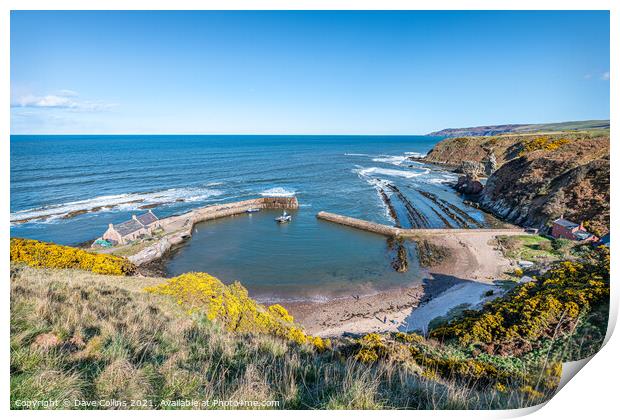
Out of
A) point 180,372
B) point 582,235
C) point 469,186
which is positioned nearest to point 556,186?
point 582,235

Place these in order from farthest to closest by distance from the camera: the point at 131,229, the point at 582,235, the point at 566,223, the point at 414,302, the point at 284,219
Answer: the point at 284,219
the point at 131,229
the point at 566,223
the point at 414,302
the point at 582,235

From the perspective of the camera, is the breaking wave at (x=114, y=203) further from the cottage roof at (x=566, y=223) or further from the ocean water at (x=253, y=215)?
the cottage roof at (x=566, y=223)

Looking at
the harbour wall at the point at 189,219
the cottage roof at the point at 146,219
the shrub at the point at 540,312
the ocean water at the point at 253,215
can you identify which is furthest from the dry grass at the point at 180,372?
the cottage roof at the point at 146,219

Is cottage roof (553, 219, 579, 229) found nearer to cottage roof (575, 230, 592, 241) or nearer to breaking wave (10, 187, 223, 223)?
cottage roof (575, 230, 592, 241)

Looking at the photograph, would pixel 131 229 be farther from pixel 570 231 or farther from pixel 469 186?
pixel 469 186

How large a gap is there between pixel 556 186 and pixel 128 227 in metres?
39.6

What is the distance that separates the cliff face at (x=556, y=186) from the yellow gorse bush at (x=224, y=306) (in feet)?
42.2

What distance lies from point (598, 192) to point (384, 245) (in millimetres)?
14794

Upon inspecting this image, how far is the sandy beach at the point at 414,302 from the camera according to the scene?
13789 mm

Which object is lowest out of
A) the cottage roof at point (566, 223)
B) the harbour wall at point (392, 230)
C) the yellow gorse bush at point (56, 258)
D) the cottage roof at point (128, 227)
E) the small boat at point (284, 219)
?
the harbour wall at point (392, 230)

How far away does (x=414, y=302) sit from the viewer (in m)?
16.4
